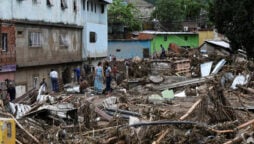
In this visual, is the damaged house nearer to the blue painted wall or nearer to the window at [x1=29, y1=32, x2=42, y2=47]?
the blue painted wall

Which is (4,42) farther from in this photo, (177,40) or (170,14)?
(170,14)

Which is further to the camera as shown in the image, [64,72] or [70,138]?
[64,72]

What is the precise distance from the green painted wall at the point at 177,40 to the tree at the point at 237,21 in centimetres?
2047

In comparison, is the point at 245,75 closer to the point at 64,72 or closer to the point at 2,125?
the point at 64,72

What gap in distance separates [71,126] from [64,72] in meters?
21.0

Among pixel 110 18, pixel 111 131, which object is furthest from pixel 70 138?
pixel 110 18

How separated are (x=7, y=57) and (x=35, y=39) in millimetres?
3713

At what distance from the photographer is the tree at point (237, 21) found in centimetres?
3253

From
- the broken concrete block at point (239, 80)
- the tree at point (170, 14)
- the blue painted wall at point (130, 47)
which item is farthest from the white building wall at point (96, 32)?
the tree at point (170, 14)

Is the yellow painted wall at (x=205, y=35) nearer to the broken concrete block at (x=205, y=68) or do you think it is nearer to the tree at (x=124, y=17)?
the tree at (x=124, y=17)

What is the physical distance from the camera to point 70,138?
11742 millimetres

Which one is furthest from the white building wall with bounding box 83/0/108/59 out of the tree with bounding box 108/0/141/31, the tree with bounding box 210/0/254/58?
the tree with bounding box 108/0/141/31

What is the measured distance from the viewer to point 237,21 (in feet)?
108

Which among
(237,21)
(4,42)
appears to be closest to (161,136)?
(4,42)
